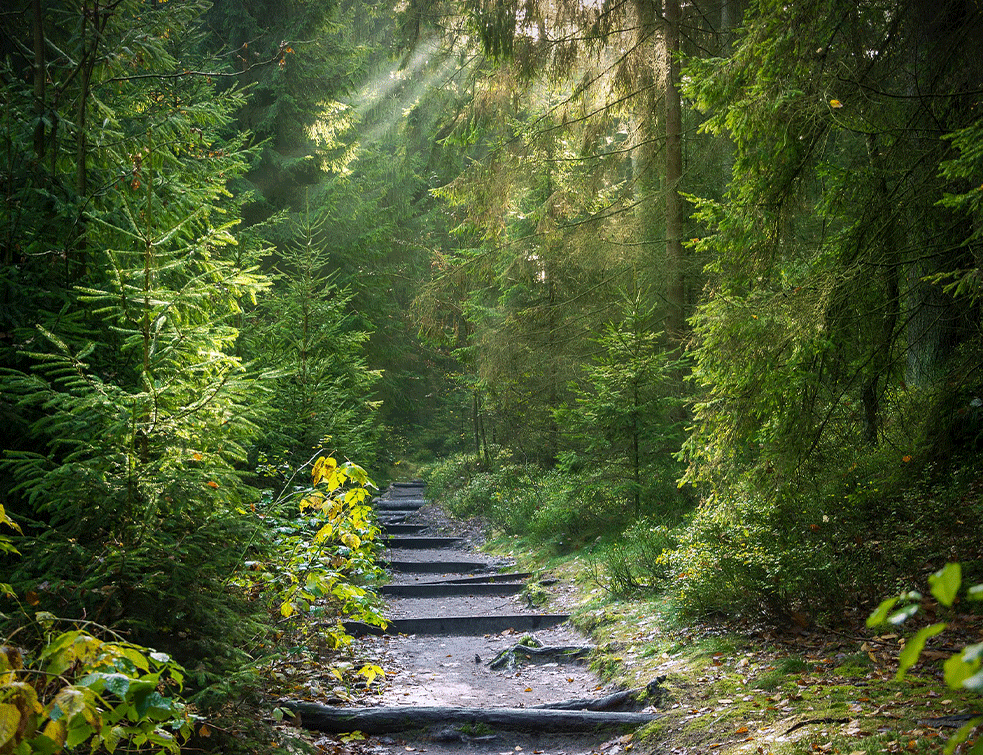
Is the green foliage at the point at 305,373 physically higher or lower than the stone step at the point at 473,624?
higher

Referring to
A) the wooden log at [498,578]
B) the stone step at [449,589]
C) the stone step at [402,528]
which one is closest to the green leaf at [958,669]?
Result: the stone step at [449,589]

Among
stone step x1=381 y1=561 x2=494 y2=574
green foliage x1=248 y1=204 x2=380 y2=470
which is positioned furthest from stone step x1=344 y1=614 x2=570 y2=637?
stone step x1=381 y1=561 x2=494 y2=574

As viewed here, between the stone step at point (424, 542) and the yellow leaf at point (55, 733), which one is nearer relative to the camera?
the yellow leaf at point (55, 733)

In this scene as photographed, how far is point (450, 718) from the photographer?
5160 mm

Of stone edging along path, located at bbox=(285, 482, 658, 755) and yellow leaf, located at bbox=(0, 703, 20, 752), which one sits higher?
yellow leaf, located at bbox=(0, 703, 20, 752)

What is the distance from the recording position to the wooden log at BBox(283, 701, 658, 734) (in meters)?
4.98

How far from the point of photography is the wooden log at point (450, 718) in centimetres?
498

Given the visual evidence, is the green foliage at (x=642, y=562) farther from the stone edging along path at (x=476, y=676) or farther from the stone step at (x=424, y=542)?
the stone step at (x=424, y=542)

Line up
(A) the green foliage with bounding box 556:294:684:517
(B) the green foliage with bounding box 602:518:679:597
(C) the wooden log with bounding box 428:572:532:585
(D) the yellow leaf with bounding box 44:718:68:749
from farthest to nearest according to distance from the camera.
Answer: (C) the wooden log with bounding box 428:572:532:585 < (A) the green foliage with bounding box 556:294:684:517 < (B) the green foliage with bounding box 602:518:679:597 < (D) the yellow leaf with bounding box 44:718:68:749

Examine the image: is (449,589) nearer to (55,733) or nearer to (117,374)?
(117,374)

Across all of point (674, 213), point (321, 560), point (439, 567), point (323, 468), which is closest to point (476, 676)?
point (321, 560)

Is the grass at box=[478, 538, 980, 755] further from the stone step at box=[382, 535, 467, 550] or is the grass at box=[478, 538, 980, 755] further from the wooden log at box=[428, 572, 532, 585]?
the stone step at box=[382, 535, 467, 550]

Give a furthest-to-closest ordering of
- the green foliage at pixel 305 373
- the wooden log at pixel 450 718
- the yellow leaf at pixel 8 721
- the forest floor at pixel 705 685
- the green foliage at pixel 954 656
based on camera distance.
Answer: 1. the green foliage at pixel 305 373
2. the wooden log at pixel 450 718
3. the forest floor at pixel 705 685
4. the yellow leaf at pixel 8 721
5. the green foliage at pixel 954 656

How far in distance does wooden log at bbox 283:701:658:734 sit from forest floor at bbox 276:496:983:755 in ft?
0.25
